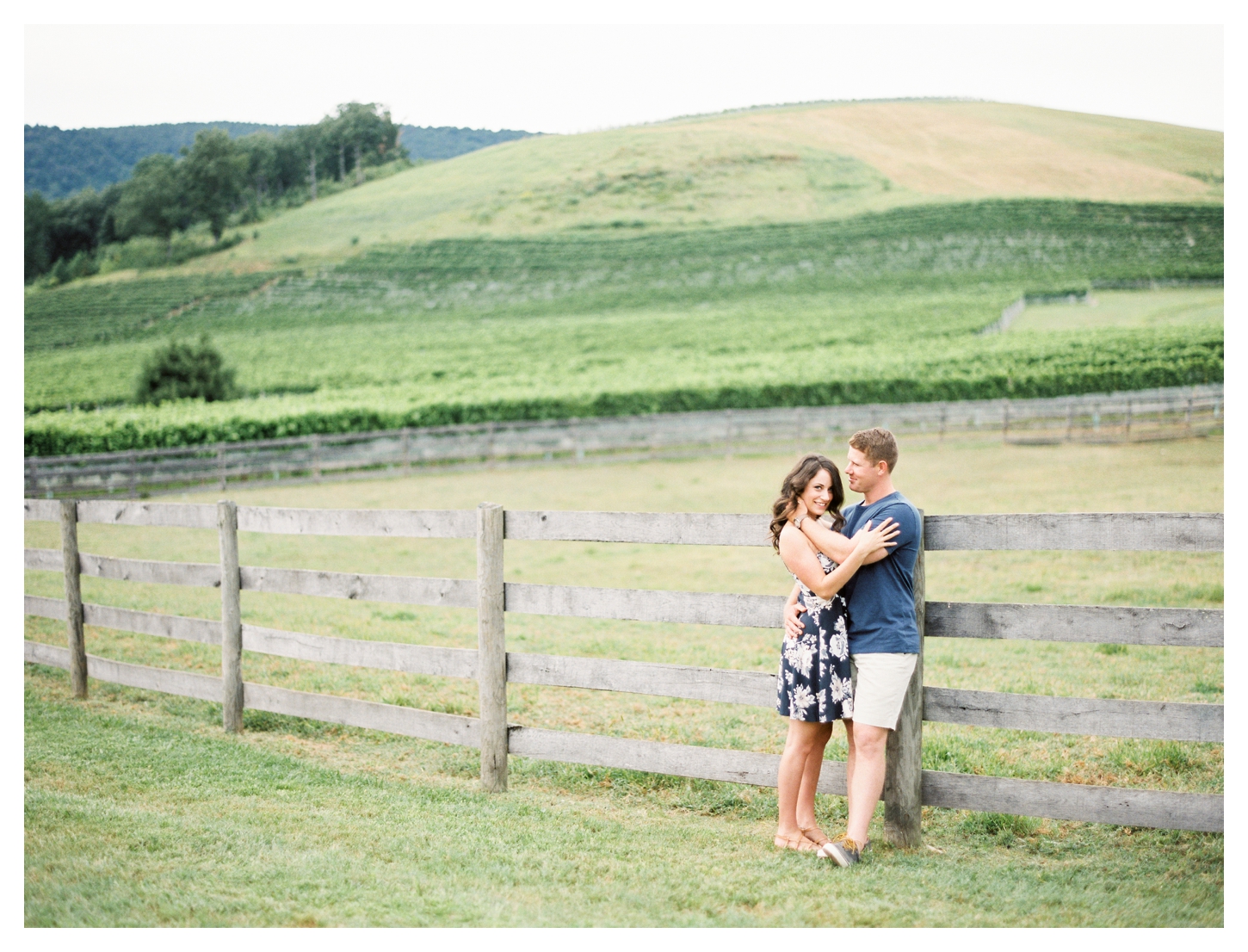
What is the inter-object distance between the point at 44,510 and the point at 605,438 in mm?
20870

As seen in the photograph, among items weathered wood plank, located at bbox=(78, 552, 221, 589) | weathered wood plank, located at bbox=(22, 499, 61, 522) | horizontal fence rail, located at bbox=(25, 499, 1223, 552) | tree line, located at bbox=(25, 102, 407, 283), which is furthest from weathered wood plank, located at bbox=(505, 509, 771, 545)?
tree line, located at bbox=(25, 102, 407, 283)

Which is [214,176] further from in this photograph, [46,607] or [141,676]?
[141,676]

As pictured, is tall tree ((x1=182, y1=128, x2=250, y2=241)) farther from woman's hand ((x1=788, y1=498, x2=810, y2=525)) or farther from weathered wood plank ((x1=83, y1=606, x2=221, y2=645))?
woman's hand ((x1=788, y1=498, x2=810, y2=525))

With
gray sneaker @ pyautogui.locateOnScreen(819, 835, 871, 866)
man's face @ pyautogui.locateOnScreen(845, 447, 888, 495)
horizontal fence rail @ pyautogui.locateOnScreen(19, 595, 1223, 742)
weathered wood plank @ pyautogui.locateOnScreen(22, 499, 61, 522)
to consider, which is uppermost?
man's face @ pyautogui.locateOnScreen(845, 447, 888, 495)

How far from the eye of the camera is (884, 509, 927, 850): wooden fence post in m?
3.76

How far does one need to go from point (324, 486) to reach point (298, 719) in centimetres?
1834

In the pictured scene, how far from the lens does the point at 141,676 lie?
6379mm

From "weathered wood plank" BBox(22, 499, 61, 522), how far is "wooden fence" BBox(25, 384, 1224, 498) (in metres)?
16.4

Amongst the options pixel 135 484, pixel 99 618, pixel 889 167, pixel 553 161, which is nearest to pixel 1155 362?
pixel 135 484

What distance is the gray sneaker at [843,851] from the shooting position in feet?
11.4

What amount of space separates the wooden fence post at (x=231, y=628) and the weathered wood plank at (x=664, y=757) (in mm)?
2152

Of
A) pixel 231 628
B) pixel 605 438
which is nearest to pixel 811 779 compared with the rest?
pixel 231 628

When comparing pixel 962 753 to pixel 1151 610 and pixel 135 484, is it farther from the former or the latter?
pixel 135 484

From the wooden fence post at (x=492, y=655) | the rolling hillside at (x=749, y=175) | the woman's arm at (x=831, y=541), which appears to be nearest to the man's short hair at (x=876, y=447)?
the woman's arm at (x=831, y=541)
